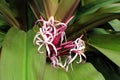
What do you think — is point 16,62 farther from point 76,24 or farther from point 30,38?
point 76,24

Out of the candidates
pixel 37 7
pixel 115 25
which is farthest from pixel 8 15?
pixel 115 25

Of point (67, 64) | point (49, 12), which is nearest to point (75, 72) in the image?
point (67, 64)

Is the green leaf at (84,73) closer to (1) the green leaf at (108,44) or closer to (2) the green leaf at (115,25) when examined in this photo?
(1) the green leaf at (108,44)

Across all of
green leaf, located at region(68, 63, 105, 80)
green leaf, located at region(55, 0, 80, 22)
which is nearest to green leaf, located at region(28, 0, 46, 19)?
green leaf, located at region(55, 0, 80, 22)

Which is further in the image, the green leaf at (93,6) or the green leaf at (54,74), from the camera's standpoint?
the green leaf at (93,6)

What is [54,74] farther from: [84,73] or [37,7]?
[37,7]

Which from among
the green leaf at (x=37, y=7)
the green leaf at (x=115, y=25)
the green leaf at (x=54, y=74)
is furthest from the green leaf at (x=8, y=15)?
the green leaf at (x=115, y=25)
